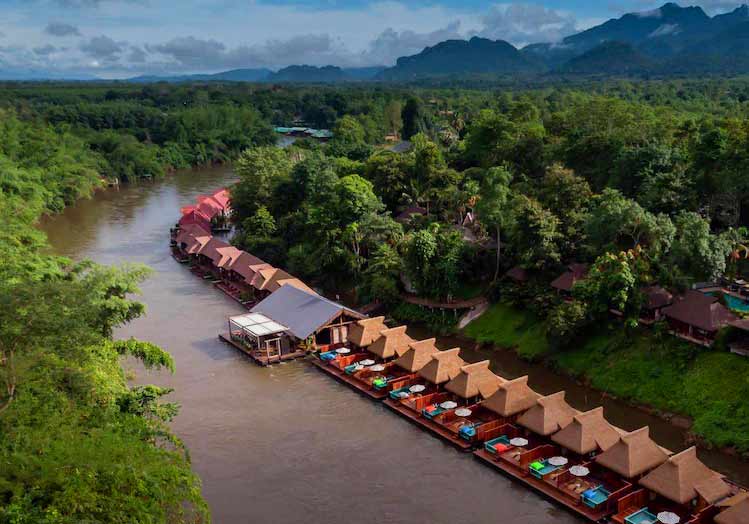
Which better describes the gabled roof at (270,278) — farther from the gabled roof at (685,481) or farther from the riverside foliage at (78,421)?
the gabled roof at (685,481)

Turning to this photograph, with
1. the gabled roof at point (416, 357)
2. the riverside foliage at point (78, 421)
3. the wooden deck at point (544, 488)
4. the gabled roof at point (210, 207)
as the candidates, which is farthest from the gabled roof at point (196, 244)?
the wooden deck at point (544, 488)

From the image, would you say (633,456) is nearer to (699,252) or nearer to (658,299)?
(658,299)

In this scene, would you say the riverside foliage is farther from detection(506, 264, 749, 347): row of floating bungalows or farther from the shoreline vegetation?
detection(506, 264, 749, 347): row of floating bungalows

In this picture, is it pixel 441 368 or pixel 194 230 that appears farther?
pixel 194 230

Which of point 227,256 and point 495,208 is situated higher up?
point 495,208

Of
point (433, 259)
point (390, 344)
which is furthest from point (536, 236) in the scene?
point (390, 344)

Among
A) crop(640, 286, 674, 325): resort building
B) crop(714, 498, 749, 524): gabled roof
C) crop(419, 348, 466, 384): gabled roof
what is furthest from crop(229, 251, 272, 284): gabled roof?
crop(714, 498, 749, 524): gabled roof

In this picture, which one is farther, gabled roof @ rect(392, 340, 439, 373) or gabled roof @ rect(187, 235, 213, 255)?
gabled roof @ rect(187, 235, 213, 255)

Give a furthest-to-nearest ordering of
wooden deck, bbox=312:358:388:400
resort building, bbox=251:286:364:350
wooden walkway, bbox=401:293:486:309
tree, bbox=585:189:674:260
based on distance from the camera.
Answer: wooden walkway, bbox=401:293:486:309
resort building, bbox=251:286:364:350
tree, bbox=585:189:674:260
wooden deck, bbox=312:358:388:400
